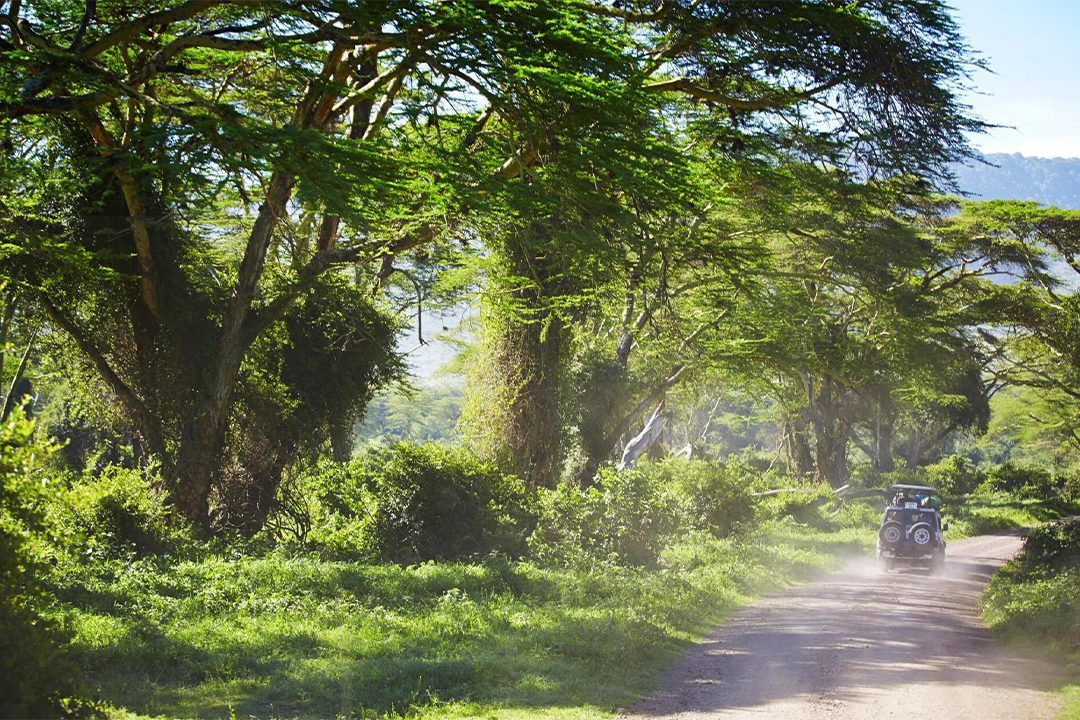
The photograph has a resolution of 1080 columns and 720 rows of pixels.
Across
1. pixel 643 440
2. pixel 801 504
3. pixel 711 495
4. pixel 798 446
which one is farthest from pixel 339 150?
pixel 798 446

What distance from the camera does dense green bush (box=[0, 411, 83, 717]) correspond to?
585 centimetres

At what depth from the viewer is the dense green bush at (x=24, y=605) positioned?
585cm

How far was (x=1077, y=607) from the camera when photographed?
11.7 m

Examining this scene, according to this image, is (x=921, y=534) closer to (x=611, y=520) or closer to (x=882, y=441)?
(x=611, y=520)

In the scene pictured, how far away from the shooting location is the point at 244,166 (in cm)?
938

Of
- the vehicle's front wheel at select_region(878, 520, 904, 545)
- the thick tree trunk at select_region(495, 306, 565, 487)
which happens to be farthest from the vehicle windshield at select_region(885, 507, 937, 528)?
the thick tree trunk at select_region(495, 306, 565, 487)

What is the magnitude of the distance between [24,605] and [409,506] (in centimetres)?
940

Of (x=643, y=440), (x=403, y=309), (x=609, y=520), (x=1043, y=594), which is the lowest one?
(x=1043, y=594)

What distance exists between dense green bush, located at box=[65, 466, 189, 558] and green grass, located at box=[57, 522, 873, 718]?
0.74 meters

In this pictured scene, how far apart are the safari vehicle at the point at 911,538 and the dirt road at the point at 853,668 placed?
4672 mm

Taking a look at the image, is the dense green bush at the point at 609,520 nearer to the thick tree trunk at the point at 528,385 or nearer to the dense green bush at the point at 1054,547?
the thick tree trunk at the point at 528,385

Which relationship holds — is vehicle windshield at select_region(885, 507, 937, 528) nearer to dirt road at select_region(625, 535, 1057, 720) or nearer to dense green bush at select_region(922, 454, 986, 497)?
dirt road at select_region(625, 535, 1057, 720)

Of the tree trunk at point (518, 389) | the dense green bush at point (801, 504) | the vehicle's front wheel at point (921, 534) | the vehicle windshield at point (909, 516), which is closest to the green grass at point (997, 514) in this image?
the dense green bush at point (801, 504)

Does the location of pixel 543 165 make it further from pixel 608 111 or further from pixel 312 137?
pixel 312 137
